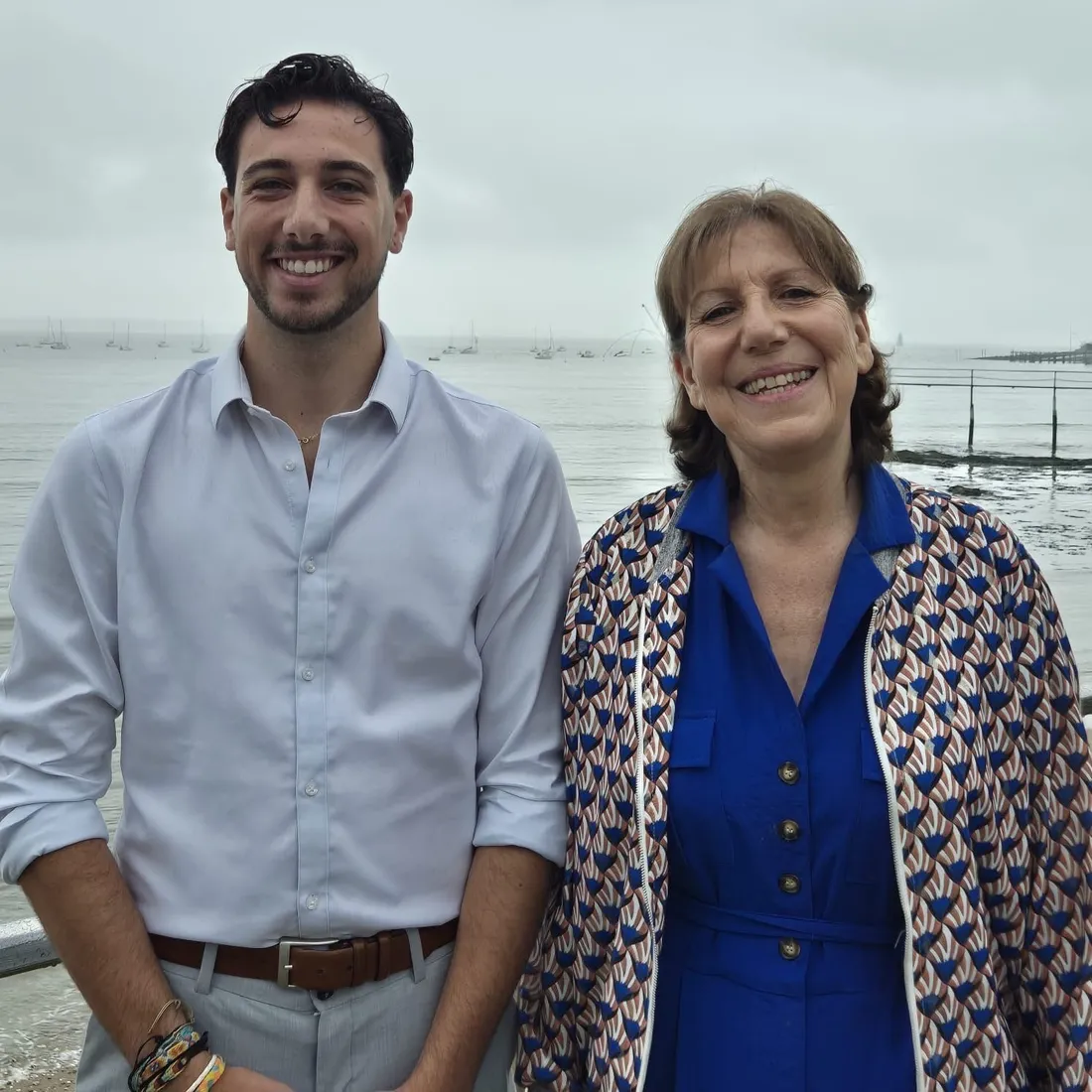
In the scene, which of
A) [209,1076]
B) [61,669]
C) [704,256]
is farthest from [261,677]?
[704,256]

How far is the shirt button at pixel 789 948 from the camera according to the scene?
247 cm

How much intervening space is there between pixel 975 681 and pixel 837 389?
2.14ft

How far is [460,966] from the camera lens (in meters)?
2.55

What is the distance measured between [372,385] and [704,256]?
75 centimetres

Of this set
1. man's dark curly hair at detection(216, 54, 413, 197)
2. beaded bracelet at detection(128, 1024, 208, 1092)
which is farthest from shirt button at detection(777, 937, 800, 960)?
man's dark curly hair at detection(216, 54, 413, 197)

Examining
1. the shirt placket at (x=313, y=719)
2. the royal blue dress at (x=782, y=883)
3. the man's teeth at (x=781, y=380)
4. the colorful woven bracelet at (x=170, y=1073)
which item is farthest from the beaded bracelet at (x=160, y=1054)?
the man's teeth at (x=781, y=380)

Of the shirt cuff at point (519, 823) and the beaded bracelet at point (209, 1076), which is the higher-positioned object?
the shirt cuff at point (519, 823)

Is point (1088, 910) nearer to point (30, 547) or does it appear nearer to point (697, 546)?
point (697, 546)

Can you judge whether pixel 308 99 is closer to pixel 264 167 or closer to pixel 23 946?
pixel 264 167

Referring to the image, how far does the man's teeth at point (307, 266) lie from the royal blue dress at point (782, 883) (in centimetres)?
107

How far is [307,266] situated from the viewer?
8.45ft

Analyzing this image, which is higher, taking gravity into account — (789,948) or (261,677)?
(261,677)

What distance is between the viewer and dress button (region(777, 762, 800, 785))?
2.47 m

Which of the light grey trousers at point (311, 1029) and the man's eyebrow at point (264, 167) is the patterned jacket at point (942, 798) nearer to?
the light grey trousers at point (311, 1029)
